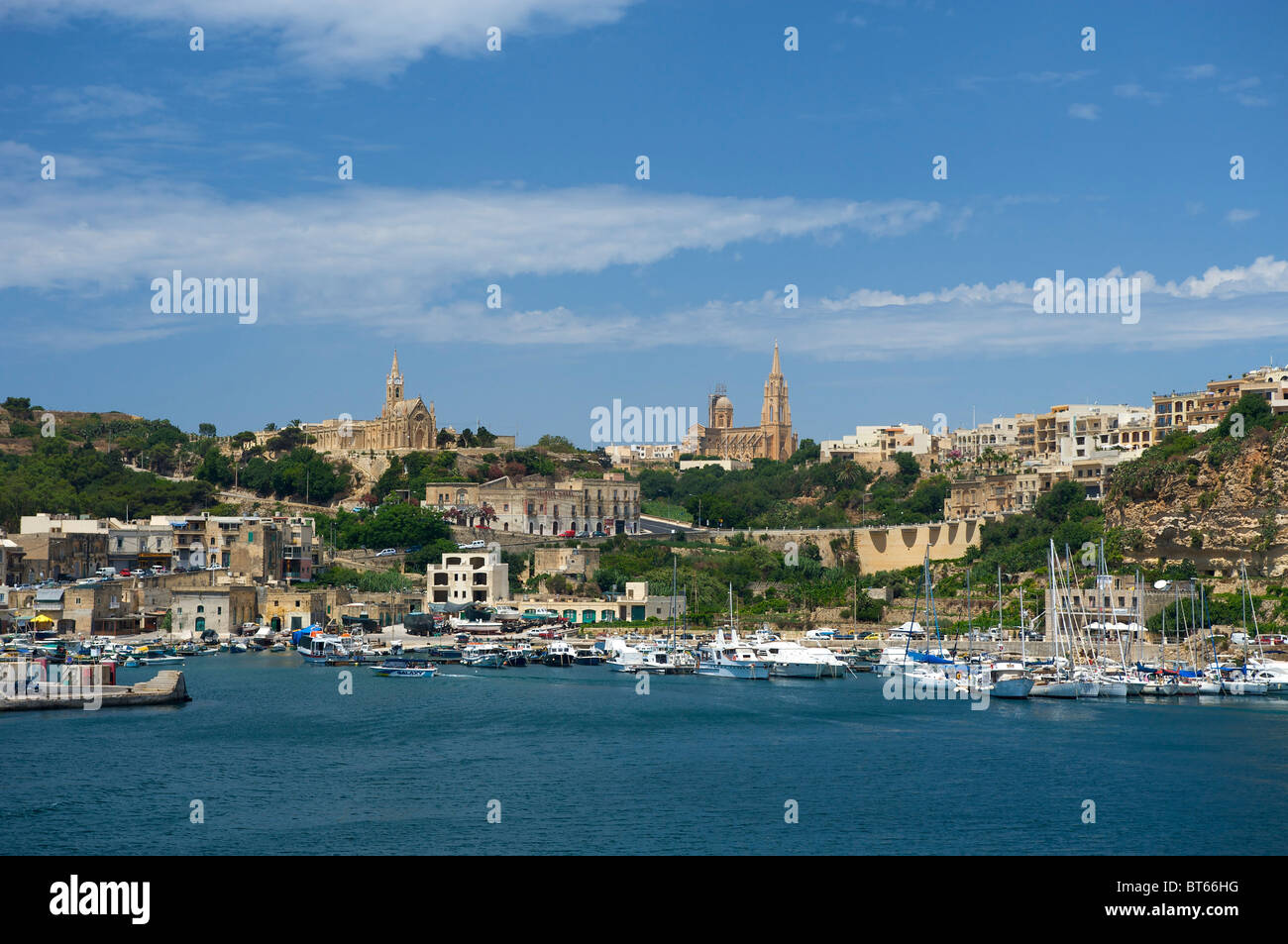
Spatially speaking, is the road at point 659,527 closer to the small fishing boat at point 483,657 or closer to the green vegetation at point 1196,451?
the green vegetation at point 1196,451

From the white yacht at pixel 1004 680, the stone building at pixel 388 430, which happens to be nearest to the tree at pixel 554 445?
the stone building at pixel 388 430

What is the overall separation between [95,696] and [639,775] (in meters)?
14.5

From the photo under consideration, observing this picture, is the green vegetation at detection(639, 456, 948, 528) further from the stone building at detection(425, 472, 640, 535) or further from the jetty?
the jetty

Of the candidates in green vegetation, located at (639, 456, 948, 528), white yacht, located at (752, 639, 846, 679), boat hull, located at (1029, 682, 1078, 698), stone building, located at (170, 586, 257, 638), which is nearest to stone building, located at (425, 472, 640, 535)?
green vegetation, located at (639, 456, 948, 528)

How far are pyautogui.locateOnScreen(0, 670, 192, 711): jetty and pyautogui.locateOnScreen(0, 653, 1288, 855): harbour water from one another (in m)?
0.52

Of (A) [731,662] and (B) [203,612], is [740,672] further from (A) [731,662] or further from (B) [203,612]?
(B) [203,612]

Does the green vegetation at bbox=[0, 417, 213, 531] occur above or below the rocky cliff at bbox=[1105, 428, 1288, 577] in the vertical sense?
above

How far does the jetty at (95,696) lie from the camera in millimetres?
31344

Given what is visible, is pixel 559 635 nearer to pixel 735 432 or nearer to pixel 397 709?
pixel 397 709

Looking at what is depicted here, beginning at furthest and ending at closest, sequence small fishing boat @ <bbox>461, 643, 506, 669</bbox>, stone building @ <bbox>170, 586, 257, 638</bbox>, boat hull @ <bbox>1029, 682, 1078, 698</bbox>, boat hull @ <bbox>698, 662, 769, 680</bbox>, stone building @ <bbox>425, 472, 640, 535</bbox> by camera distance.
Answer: stone building @ <bbox>425, 472, 640, 535</bbox>
stone building @ <bbox>170, 586, 257, 638</bbox>
small fishing boat @ <bbox>461, 643, 506, 669</bbox>
boat hull @ <bbox>698, 662, 769, 680</bbox>
boat hull @ <bbox>1029, 682, 1078, 698</bbox>

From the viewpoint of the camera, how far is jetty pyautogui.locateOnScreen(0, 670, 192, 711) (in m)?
31.3

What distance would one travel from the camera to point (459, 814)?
20.7 metres
